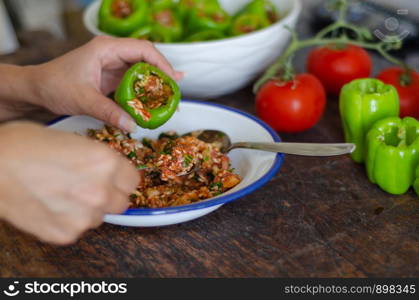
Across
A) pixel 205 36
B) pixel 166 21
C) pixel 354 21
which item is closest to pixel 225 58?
pixel 205 36

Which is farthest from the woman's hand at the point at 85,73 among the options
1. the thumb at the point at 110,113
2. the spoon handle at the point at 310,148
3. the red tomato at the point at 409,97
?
the red tomato at the point at 409,97

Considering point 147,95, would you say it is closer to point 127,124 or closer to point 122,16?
point 127,124

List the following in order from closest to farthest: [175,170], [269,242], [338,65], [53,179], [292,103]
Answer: [53,179] < [269,242] < [175,170] < [292,103] < [338,65]

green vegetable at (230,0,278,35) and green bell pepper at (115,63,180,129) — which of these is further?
green vegetable at (230,0,278,35)

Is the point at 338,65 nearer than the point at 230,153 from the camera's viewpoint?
No

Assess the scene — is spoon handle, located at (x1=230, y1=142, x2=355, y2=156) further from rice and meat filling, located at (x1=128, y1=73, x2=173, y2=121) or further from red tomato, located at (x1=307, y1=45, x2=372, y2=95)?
red tomato, located at (x1=307, y1=45, x2=372, y2=95)

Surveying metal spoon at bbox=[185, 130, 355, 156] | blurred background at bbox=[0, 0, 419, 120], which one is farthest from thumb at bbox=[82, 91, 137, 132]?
blurred background at bbox=[0, 0, 419, 120]

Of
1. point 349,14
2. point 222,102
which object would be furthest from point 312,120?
point 349,14
